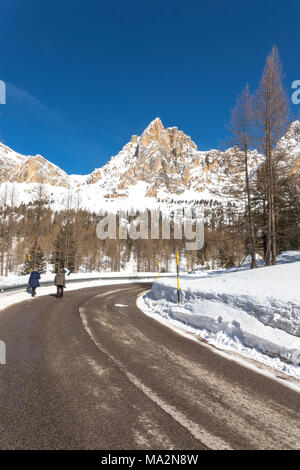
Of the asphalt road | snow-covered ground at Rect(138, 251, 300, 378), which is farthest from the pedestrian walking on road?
the asphalt road

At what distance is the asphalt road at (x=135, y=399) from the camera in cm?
249

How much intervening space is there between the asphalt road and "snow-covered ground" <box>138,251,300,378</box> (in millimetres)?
949

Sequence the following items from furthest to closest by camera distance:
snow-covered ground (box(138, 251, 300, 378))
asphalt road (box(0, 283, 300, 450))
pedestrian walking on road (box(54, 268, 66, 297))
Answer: pedestrian walking on road (box(54, 268, 66, 297))
snow-covered ground (box(138, 251, 300, 378))
asphalt road (box(0, 283, 300, 450))

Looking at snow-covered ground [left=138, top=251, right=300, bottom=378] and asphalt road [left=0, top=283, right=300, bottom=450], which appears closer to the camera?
asphalt road [left=0, top=283, right=300, bottom=450]

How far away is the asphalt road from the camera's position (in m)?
2.49

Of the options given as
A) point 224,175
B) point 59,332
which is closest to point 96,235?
point 224,175

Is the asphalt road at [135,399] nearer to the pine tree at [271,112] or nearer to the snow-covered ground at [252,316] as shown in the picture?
the snow-covered ground at [252,316]

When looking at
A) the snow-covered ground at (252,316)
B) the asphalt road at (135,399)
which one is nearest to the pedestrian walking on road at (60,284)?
the snow-covered ground at (252,316)

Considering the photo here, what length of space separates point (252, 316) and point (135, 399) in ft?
13.0

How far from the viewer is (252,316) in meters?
6.05

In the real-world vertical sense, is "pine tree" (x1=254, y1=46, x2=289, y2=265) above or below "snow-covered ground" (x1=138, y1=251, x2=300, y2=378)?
above

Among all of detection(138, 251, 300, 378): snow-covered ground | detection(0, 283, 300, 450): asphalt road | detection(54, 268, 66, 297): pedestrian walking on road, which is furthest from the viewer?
detection(54, 268, 66, 297): pedestrian walking on road

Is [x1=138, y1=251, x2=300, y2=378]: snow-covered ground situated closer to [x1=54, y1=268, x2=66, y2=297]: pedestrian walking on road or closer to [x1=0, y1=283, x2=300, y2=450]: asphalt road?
[x1=0, y1=283, x2=300, y2=450]: asphalt road
